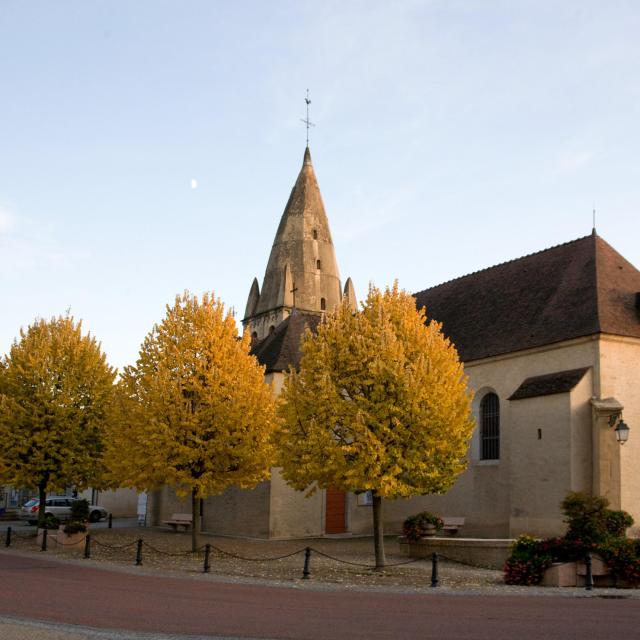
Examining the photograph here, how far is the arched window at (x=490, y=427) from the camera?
2731 centimetres

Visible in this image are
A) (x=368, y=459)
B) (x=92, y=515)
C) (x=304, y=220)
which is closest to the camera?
(x=368, y=459)

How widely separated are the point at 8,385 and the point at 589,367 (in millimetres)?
20439

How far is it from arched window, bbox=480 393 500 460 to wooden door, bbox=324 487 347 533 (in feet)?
20.5

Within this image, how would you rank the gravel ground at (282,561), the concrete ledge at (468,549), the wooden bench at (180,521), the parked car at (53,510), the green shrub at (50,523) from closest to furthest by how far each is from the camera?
the gravel ground at (282,561), the concrete ledge at (468,549), the green shrub at (50,523), the wooden bench at (180,521), the parked car at (53,510)

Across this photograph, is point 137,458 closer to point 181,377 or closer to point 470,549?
point 181,377

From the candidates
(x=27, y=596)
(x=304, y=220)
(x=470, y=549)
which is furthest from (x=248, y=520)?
(x=304, y=220)

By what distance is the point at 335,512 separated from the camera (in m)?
30.9

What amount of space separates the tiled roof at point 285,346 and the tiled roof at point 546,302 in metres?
6.01

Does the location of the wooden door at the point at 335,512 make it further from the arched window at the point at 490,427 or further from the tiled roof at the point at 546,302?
the tiled roof at the point at 546,302

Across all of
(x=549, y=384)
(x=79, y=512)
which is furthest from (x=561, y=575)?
(x=79, y=512)

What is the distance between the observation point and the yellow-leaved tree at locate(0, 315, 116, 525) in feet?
Answer: 90.2

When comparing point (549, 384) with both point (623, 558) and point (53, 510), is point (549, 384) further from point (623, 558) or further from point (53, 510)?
point (53, 510)

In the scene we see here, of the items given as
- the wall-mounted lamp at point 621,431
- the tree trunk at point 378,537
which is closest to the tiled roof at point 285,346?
the tree trunk at point 378,537

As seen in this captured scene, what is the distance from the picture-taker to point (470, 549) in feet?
67.1
